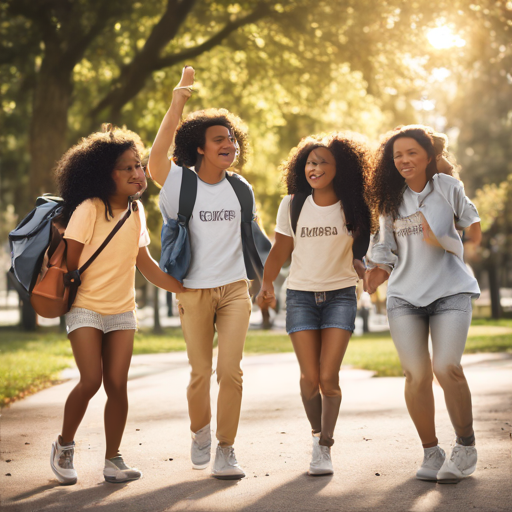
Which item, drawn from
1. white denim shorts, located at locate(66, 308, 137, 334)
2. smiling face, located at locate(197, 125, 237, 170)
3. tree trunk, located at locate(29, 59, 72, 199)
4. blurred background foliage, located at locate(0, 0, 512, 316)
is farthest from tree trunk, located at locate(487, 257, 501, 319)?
white denim shorts, located at locate(66, 308, 137, 334)

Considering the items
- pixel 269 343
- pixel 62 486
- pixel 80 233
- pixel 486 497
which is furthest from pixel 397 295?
pixel 269 343

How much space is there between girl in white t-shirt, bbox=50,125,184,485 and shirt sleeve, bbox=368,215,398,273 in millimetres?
1285

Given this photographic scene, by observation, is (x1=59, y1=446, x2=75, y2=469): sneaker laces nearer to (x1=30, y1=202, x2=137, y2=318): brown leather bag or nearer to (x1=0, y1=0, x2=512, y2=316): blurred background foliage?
(x1=30, y1=202, x2=137, y2=318): brown leather bag

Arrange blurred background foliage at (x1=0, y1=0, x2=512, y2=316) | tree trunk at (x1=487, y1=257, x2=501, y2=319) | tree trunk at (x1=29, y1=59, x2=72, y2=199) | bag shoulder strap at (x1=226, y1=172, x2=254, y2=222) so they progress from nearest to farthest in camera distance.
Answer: bag shoulder strap at (x1=226, y1=172, x2=254, y2=222), blurred background foliage at (x1=0, y1=0, x2=512, y2=316), tree trunk at (x1=29, y1=59, x2=72, y2=199), tree trunk at (x1=487, y1=257, x2=501, y2=319)

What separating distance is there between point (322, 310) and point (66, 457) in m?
1.88

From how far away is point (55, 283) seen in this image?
4.80m

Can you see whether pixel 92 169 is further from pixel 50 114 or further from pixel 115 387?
pixel 50 114

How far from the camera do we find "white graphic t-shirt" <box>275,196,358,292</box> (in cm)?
Answer: 525

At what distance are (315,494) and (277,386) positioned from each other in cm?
531

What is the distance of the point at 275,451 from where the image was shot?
580 cm

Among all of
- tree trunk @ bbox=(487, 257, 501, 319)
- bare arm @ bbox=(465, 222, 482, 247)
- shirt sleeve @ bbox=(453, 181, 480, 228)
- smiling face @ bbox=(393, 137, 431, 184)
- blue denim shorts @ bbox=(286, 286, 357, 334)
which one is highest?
smiling face @ bbox=(393, 137, 431, 184)

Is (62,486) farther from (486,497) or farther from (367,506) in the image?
(486,497)

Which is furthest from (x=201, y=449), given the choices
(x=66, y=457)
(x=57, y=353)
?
(x=57, y=353)

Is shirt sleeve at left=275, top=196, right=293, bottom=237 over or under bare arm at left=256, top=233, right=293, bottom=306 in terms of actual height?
over
